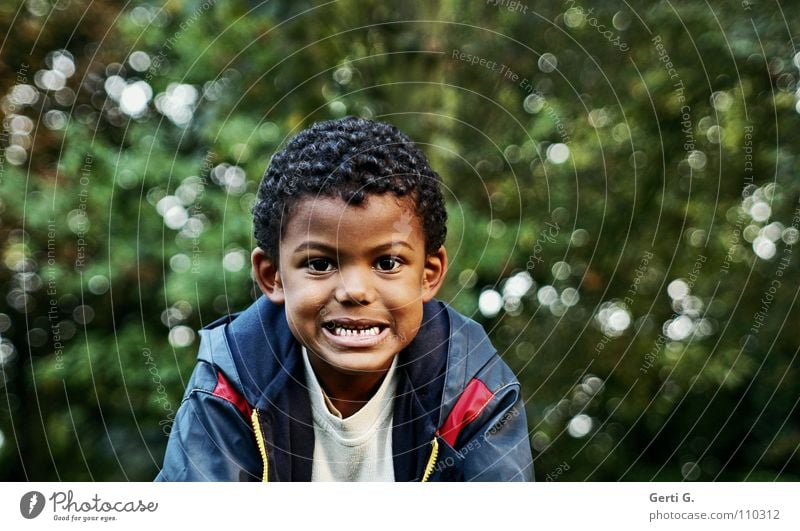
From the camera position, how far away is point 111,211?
1472mm

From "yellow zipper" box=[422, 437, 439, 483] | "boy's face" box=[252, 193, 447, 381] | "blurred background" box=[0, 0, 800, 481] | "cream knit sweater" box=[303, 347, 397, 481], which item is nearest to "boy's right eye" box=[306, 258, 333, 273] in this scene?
"boy's face" box=[252, 193, 447, 381]

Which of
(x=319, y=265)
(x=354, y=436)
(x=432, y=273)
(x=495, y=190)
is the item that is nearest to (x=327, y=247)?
(x=319, y=265)

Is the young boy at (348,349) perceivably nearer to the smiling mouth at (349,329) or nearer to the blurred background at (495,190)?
the smiling mouth at (349,329)

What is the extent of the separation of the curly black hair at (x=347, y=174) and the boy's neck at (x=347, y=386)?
15 centimetres

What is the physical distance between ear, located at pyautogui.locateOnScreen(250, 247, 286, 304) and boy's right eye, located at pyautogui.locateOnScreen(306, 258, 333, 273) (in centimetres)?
5

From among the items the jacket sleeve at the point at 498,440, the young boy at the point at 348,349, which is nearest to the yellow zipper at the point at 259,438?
the young boy at the point at 348,349

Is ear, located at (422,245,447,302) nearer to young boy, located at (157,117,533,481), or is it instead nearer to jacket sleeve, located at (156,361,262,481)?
young boy, located at (157,117,533,481)

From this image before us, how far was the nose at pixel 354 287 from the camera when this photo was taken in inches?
37.8

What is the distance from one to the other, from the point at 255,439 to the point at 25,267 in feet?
2.09

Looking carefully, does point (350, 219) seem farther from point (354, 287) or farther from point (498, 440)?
point (498, 440)

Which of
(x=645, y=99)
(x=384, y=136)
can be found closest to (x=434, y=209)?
(x=384, y=136)
